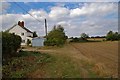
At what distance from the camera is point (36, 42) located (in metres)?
61.3

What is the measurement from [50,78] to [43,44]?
158 feet

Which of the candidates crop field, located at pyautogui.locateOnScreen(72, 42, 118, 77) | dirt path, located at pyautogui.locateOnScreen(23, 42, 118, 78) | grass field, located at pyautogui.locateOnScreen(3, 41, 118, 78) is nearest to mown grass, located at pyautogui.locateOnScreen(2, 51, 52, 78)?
grass field, located at pyautogui.locateOnScreen(3, 41, 118, 78)

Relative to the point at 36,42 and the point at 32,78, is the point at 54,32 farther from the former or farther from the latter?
the point at 32,78

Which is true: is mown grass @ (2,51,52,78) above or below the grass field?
above

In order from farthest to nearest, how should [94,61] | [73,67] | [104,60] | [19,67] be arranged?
[104,60] → [94,61] → [73,67] → [19,67]

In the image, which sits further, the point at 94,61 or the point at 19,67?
the point at 94,61

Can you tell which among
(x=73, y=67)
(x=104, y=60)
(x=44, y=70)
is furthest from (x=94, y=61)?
(x=44, y=70)

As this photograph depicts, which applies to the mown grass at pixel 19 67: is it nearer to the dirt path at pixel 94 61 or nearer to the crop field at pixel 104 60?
the dirt path at pixel 94 61

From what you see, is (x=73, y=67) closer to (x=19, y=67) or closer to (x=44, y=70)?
(x=44, y=70)

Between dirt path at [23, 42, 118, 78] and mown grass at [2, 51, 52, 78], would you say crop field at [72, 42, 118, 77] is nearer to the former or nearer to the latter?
dirt path at [23, 42, 118, 78]

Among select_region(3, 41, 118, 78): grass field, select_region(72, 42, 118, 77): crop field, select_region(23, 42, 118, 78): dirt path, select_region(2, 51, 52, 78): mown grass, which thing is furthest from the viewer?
select_region(72, 42, 118, 77): crop field

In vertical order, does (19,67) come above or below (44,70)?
above

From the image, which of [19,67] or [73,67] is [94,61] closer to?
[73,67]

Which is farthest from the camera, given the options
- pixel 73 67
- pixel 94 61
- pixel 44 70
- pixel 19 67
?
pixel 94 61
